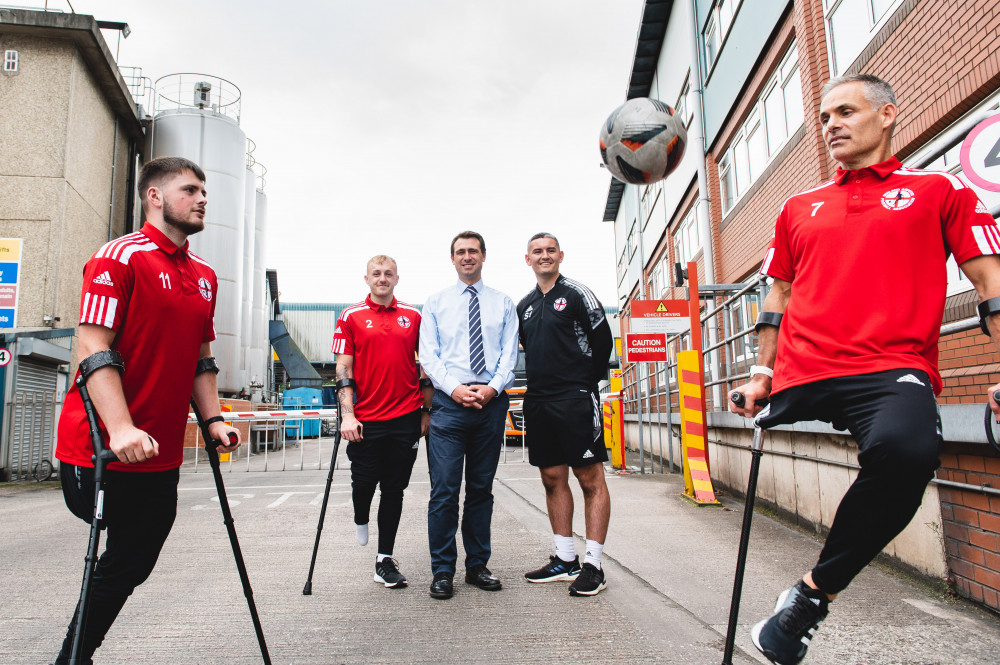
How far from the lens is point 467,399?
3.90m

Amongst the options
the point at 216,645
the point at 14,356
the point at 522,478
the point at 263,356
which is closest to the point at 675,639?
the point at 216,645

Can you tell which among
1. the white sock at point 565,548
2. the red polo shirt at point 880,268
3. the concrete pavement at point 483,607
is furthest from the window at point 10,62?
the red polo shirt at point 880,268

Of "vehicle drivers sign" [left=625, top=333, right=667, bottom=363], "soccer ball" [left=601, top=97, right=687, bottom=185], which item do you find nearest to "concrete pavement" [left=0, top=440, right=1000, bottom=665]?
"soccer ball" [left=601, top=97, right=687, bottom=185]

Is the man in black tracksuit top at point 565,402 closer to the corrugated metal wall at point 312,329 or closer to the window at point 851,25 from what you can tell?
the window at point 851,25

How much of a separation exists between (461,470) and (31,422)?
12.8m

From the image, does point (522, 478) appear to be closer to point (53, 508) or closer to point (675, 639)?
point (53, 508)

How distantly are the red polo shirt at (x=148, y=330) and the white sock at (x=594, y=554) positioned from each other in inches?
87.2

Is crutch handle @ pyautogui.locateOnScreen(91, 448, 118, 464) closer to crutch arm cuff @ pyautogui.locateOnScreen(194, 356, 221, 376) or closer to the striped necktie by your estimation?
crutch arm cuff @ pyautogui.locateOnScreen(194, 356, 221, 376)

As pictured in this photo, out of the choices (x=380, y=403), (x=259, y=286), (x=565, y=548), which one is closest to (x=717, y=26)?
(x=380, y=403)

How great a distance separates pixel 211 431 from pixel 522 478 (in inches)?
307

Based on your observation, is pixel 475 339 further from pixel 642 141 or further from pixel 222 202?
pixel 222 202

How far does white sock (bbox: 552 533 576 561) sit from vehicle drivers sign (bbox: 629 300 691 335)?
5.38m

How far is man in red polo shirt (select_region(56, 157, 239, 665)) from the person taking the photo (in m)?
2.21

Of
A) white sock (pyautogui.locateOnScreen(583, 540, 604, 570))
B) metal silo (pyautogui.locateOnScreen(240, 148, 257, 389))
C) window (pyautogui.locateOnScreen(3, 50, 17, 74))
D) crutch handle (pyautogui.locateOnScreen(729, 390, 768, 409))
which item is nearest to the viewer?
crutch handle (pyautogui.locateOnScreen(729, 390, 768, 409))
